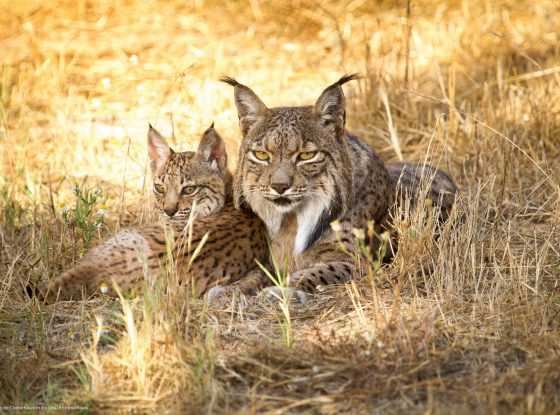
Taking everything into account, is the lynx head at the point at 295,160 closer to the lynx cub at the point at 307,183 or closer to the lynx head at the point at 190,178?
the lynx cub at the point at 307,183

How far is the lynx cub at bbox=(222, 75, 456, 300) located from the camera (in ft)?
20.4

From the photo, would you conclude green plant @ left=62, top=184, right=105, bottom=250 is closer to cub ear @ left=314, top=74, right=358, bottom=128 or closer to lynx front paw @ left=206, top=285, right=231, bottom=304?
lynx front paw @ left=206, top=285, right=231, bottom=304

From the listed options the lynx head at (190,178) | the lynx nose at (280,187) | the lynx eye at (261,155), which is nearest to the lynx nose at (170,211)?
the lynx head at (190,178)

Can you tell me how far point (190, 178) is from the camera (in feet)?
22.1

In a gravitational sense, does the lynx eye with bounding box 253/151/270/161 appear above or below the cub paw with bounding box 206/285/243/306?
above

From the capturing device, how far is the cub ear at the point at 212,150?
6895 millimetres

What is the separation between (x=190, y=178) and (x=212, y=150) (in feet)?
1.09

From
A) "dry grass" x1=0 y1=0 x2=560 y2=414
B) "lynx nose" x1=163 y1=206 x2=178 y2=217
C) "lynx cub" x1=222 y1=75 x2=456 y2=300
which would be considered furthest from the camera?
"lynx nose" x1=163 y1=206 x2=178 y2=217

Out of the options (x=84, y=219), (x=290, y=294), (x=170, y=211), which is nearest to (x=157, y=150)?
(x=170, y=211)

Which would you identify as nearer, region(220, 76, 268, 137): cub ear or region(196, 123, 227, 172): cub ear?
region(220, 76, 268, 137): cub ear

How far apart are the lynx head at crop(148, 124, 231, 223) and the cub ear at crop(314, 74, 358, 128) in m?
0.89

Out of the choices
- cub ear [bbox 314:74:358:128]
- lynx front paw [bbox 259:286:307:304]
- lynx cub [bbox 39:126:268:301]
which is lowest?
lynx front paw [bbox 259:286:307:304]

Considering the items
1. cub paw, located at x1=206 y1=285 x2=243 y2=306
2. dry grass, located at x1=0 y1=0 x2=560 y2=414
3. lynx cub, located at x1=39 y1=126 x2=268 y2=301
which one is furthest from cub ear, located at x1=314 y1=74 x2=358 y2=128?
cub paw, located at x1=206 y1=285 x2=243 y2=306

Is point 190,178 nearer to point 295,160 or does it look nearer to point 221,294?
point 295,160
